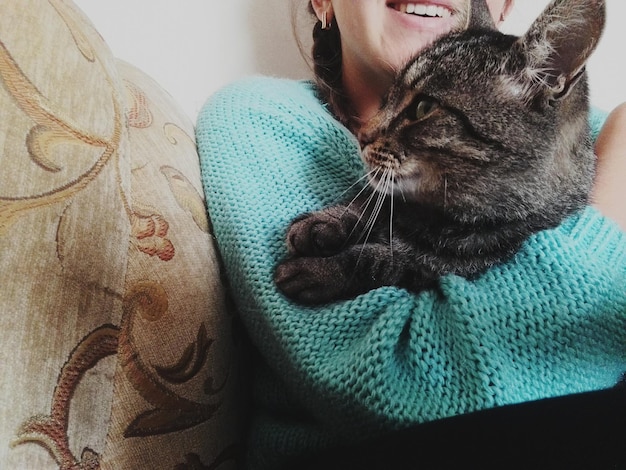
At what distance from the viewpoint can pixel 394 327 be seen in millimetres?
552

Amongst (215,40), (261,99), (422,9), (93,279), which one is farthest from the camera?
(215,40)

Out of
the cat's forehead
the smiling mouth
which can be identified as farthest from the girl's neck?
the cat's forehead

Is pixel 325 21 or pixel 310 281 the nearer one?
pixel 310 281

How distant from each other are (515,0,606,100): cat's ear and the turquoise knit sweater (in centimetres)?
18

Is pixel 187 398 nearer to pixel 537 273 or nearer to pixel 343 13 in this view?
pixel 537 273

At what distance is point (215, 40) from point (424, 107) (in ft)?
2.31

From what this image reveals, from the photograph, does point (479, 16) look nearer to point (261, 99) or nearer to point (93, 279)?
point (261, 99)

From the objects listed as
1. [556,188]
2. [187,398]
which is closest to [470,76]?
[556,188]

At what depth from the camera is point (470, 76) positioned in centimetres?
65

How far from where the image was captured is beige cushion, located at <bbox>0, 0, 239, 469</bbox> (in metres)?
0.45

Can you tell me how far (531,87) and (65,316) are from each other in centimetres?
58

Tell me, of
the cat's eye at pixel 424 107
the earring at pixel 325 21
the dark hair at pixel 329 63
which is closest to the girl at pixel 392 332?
the cat's eye at pixel 424 107

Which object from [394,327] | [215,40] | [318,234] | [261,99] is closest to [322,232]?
[318,234]

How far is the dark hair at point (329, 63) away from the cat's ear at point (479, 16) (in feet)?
0.97
